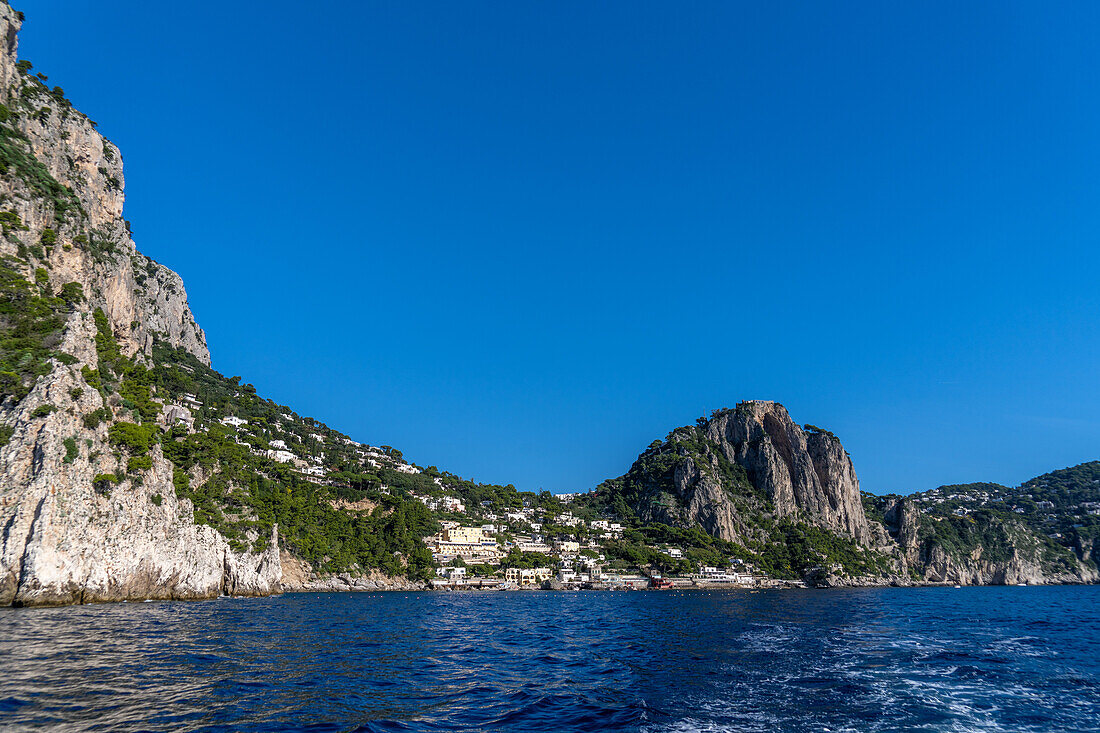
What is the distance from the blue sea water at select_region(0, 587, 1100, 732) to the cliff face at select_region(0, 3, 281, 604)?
5761 mm

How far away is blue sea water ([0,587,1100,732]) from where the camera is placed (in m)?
14.2

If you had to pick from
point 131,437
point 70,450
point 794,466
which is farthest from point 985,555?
point 70,450

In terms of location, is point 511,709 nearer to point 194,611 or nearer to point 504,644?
point 504,644

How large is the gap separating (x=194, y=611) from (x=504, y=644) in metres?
25.8

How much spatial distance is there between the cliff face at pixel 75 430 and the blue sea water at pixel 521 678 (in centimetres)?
576

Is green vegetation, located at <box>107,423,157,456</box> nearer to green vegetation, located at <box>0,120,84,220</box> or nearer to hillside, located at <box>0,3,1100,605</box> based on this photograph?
hillside, located at <box>0,3,1100,605</box>

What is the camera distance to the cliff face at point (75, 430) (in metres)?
37.5

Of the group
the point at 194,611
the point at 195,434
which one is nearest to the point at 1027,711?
the point at 194,611

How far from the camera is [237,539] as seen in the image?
69062 millimetres

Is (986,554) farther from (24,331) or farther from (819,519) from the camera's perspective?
(24,331)

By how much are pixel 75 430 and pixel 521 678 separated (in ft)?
137

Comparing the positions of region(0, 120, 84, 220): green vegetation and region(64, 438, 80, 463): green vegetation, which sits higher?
region(0, 120, 84, 220): green vegetation

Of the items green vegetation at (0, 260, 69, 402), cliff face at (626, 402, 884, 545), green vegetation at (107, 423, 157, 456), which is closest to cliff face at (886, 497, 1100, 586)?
cliff face at (626, 402, 884, 545)

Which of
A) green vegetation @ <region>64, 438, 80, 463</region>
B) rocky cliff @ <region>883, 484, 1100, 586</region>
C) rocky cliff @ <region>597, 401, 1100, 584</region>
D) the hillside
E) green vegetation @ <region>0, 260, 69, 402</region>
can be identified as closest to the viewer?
green vegetation @ <region>64, 438, 80, 463</region>
